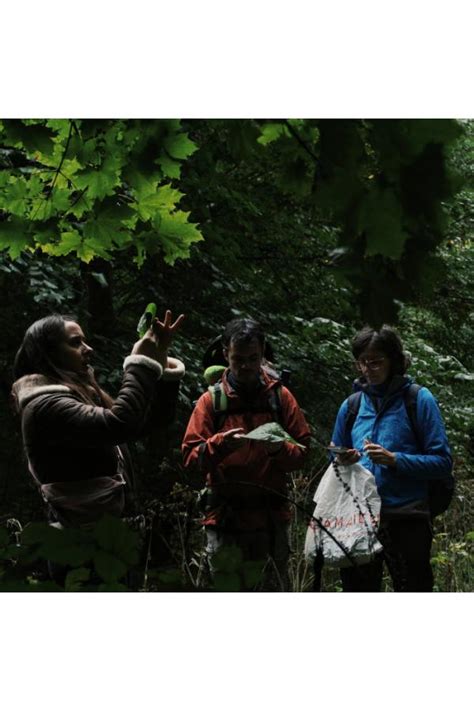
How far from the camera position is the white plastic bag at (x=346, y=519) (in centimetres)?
314

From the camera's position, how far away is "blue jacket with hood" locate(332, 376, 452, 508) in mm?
3207

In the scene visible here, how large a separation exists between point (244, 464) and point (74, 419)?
0.79 m

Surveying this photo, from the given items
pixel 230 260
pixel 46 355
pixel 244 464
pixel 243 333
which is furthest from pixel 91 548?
pixel 230 260

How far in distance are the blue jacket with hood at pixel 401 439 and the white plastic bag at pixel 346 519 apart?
0.25 feet

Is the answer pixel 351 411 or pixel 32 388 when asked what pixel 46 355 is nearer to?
pixel 32 388

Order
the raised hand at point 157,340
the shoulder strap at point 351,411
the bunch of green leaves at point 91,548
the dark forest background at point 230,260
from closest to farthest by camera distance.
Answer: the dark forest background at point 230,260
the bunch of green leaves at point 91,548
the raised hand at point 157,340
the shoulder strap at point 351,411

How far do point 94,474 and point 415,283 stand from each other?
59.0 inches

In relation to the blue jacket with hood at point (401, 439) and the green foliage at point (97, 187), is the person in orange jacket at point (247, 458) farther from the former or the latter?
the green foliage at point (97, 187)

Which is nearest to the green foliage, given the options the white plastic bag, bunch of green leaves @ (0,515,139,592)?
bunch of green leaves @ (0,515,139,592)

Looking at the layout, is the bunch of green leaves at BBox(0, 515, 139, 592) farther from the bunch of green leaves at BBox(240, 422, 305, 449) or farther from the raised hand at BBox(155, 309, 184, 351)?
the raised hand at BBox(155, 309, 184, 351)

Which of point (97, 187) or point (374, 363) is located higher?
point (97, 187)

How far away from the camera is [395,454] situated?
3205 millimetres

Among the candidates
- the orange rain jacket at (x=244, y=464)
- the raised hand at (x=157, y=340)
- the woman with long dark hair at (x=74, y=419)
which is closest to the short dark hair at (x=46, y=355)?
the woman with long dark hair at (x=74, y=419)

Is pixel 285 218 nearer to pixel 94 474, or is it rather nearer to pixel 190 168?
pixel 190 168
